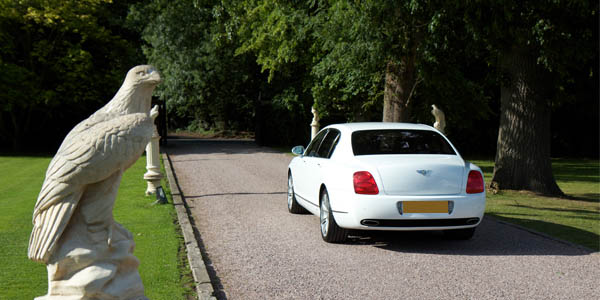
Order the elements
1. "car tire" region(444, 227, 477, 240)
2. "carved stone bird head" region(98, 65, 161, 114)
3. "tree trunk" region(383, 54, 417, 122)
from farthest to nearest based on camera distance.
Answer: "tree trunk" region(383, 54, 417, 122) < "car tire" region(444, 227, 477, 240) < "carved stone bird head" region(98, 65, 161, 114)

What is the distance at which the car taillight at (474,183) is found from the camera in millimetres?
7121

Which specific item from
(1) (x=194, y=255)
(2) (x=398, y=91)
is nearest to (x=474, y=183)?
(1) (x=194, y=255)

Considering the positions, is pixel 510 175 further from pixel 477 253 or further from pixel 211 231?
pixel 211 231

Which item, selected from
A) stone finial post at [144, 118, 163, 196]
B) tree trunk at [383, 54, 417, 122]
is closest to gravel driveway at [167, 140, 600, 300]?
stone finial post at [144, 118, 163, 196]

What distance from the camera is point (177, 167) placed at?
61.0 ft

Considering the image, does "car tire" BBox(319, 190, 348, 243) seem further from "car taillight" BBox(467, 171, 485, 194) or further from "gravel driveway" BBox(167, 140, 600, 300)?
"car taillight" BBox(467, 171, 485, 194)

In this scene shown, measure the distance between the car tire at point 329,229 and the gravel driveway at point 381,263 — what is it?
12 cm

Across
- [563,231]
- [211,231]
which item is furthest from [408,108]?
[211,231]

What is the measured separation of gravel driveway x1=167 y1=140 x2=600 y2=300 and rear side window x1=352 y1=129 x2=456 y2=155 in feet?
4.08

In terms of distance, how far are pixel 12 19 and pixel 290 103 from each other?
13168 millimetres

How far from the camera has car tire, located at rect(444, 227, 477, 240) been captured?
25.1 ft

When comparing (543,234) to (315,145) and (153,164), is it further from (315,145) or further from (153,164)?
(153,164)

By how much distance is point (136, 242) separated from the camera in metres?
7.31

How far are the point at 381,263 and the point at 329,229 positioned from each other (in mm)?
1117
